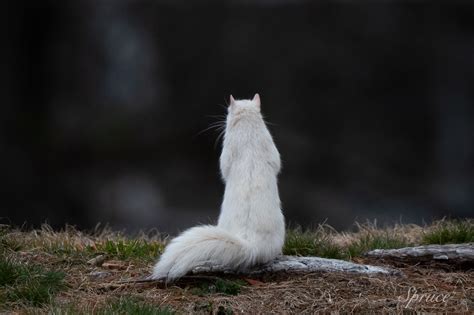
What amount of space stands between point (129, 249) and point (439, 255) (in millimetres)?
2248

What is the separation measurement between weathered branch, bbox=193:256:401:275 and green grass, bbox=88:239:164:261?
945mm

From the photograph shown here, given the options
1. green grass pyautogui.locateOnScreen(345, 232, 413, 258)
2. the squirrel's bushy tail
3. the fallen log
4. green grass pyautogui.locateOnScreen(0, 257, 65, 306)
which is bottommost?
green grass pyautogui.locateOnScreen(0, 257, 65, 306)

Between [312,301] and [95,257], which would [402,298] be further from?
[95,257]

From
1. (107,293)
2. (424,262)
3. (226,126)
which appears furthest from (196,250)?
(424,262)

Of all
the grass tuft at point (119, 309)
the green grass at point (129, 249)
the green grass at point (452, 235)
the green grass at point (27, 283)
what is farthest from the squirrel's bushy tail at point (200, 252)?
the green grass at point (452, 235)

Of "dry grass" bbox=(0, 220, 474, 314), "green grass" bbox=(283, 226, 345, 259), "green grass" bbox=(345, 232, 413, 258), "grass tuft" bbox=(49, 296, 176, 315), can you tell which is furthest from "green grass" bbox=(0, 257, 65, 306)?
"green grass" bbox=(345, 232, 413, 258)

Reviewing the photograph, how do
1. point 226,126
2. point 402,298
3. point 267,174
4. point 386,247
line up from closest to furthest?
1. point 402,298
2. point 267,174
3. point 226,126
4. point 386,247

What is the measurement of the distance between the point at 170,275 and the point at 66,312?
83 cm

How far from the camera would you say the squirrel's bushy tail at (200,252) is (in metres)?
4.80

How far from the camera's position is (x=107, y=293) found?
5.00 metres

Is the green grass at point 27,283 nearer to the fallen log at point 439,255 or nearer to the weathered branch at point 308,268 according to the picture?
the weathered branch at point 308,268

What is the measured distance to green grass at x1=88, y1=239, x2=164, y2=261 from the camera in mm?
5965

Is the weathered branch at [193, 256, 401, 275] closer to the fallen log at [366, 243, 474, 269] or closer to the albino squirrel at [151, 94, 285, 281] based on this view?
the albino squirrel at [151, 94, 285, 281]

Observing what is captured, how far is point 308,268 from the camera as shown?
5.23 meters
